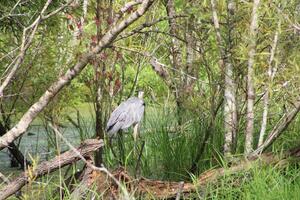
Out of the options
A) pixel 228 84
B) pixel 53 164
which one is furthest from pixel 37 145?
pixel 53 164

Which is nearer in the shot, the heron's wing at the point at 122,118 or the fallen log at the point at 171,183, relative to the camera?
the fallen log at the point at 171,183

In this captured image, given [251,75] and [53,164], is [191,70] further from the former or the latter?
[53,164]

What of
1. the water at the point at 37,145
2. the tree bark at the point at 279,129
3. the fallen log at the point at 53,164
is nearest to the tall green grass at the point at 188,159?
the tree bark at the point at 279,129

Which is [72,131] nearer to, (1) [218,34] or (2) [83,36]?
(2) [83,36]

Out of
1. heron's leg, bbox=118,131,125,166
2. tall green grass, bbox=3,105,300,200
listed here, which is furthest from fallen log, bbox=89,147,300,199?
heron's leg, bbox=118,131,125,166

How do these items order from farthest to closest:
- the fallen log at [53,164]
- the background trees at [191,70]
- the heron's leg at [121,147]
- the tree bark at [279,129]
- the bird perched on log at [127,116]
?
the heron's leg at [121,147]
the bird perched on log at [127,116]
the tree bark at [279,129]
the background trees at [191,70]
the fallen log at [53,164]

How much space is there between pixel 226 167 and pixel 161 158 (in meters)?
1.02

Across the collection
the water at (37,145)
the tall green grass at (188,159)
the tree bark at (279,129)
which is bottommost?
the water at (37,145)

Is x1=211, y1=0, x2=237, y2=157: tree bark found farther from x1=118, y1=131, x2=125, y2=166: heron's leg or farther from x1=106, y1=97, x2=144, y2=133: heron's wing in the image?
x1=118, y1=131, x2=125, y2=166: heron's leg

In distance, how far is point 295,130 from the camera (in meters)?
5.04

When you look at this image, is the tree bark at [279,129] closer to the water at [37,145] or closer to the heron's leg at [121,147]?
the heron's leg at [121,147]

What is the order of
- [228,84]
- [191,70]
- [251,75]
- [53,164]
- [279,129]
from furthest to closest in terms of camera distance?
1. [191,70]
2. [228,84]
3. [279,129]
4. [251,75]
5. [53,164]

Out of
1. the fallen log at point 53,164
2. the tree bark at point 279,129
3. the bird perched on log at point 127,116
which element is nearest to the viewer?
the fallen log at point 53,164

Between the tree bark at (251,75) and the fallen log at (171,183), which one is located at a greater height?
the tree bark at (251,75)
